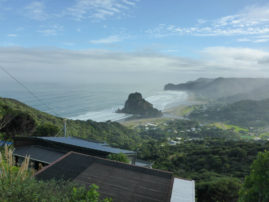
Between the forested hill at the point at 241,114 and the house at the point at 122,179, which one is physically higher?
the house at the point at 122,179

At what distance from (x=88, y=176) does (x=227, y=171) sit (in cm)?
2203

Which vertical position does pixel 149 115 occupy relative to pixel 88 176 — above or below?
below

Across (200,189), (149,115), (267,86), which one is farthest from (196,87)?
(200,189)

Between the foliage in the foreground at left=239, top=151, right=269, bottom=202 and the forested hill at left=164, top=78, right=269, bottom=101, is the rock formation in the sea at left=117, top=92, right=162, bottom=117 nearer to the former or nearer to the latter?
the foliage in the foreground at left=239, top=151, right=269, bottom=202

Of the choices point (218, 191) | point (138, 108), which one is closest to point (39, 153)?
point (218, 191)

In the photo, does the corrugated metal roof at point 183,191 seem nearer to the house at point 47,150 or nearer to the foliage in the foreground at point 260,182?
the foliage in the foreground at point 260,182

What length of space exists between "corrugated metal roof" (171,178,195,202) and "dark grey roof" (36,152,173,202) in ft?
0.54

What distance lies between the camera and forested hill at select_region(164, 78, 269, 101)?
14625 cm

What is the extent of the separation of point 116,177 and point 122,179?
0.21 metres

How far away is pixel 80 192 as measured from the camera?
3752 millimetres

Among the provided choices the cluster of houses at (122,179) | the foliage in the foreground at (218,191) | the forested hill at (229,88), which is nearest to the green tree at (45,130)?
the cluster of houses at (122,179)

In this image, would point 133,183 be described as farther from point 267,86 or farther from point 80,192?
point 267,86

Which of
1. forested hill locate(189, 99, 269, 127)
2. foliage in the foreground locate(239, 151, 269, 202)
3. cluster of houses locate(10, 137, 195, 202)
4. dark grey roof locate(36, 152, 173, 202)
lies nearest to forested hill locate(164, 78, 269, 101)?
forested hill locate(189, 99, 269, 127)

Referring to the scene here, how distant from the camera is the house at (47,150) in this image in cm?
884
